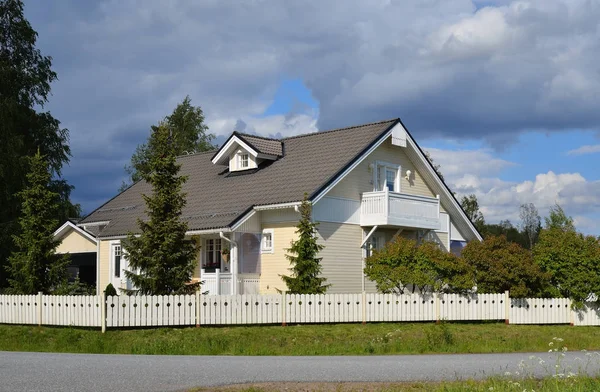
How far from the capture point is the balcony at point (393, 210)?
110 feet

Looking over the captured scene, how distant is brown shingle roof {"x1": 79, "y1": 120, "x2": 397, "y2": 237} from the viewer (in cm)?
3241

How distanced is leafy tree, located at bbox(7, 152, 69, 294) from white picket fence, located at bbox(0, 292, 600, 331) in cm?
145

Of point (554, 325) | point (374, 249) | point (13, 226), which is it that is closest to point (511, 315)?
point (554, 325)

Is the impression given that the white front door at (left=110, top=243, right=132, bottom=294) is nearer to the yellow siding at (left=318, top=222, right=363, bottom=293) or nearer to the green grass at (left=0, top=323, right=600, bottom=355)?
the yellow siding at (left=318, top=222, right=363, bottom=293)

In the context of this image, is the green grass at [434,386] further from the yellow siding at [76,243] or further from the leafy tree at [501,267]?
the yellow siding at [76,243]

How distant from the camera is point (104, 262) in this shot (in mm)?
38281

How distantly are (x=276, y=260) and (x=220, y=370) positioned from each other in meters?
18.7

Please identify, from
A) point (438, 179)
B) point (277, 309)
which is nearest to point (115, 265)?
point (277, 309)

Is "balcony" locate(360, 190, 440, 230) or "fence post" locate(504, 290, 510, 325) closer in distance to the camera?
"fence post" locate(504, 290, 510, 325)

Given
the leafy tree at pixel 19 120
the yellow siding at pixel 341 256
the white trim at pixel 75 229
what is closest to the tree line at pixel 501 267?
the yellow siding at pixel 341 256

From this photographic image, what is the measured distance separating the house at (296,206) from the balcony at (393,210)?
0.14 feet

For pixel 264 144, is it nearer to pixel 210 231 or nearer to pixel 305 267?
pixel 210 231

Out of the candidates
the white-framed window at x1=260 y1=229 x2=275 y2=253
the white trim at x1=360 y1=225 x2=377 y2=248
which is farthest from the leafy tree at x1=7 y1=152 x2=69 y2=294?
the white trim at x1=360 y1=225 x2=377 y2=248

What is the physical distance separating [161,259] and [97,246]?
44.4ft
